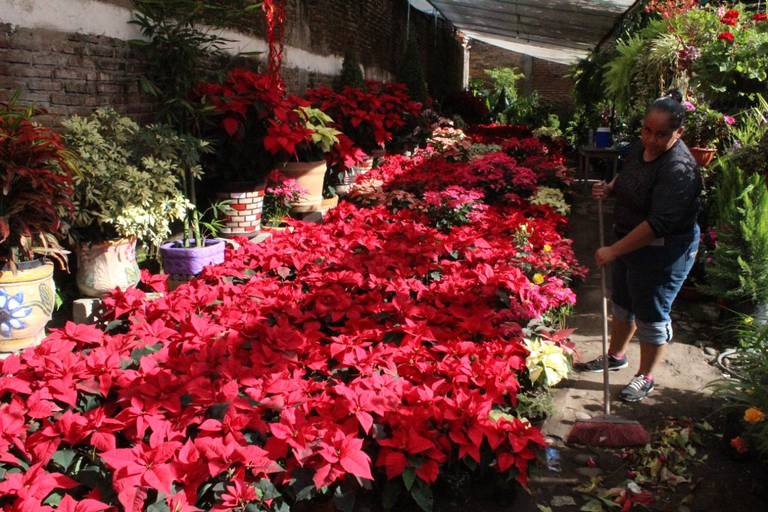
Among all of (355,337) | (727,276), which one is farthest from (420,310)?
(727,276)

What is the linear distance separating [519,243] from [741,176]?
1.97 m

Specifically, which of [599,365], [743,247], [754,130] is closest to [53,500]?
[599,365]

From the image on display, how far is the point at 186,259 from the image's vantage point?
Result: 13.4ft

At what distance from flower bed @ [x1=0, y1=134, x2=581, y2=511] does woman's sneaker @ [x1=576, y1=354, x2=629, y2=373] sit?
0.62 m

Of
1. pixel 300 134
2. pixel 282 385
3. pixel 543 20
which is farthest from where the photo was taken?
pixel 543 20

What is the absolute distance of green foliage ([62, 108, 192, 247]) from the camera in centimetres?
348

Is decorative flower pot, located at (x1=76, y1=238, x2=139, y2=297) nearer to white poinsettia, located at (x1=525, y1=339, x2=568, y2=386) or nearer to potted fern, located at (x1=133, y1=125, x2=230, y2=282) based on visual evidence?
potted fern, located at (x1=133, y1=125, x2=230, y2=282)

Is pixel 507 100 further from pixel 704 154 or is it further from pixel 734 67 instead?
pixel 704 154

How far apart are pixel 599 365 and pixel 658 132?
1602 mm

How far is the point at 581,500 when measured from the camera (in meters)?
2.82

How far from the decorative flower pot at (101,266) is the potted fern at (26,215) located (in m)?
0.48

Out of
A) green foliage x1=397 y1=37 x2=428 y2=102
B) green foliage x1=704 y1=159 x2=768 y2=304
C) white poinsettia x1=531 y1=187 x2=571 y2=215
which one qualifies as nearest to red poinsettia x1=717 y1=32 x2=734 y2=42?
green foliage x1=704 y1=159 x2=768 y2=304

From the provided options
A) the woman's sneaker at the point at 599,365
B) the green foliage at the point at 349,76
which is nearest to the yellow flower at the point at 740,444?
the woman's sneaker at the point at 599,365

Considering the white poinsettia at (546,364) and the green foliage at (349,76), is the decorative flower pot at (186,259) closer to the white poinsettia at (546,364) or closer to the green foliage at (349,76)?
the white poinsettia at (546,364)
